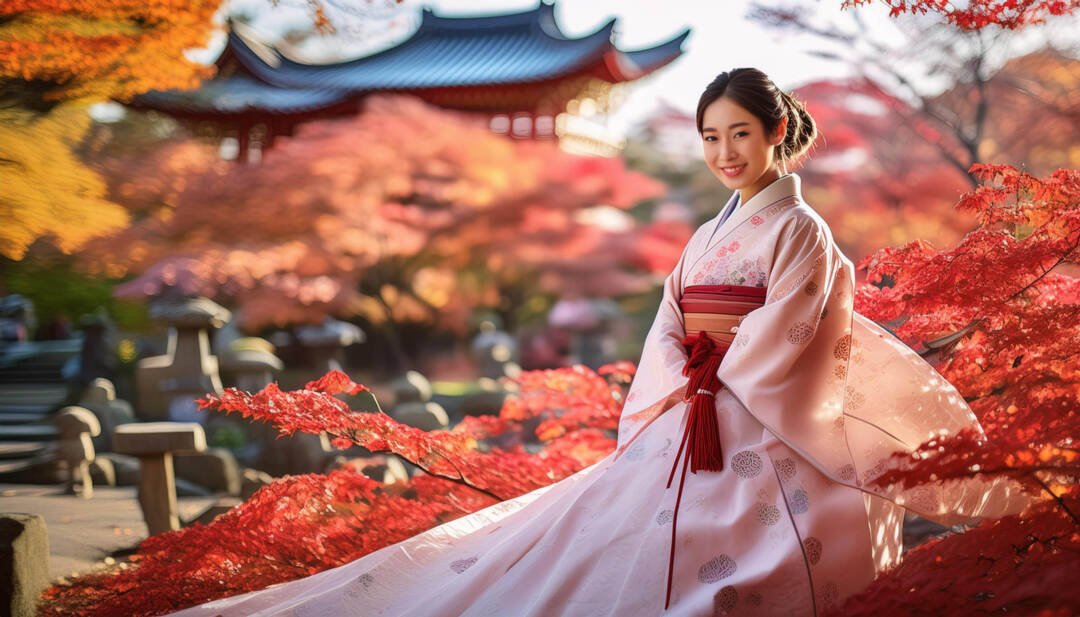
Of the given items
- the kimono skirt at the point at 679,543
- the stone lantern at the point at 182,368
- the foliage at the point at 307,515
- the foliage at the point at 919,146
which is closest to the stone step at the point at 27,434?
the stone lantern at the point at 182,368

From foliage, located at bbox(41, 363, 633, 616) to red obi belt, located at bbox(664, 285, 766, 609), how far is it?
3.83ft

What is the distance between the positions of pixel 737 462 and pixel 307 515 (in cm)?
182

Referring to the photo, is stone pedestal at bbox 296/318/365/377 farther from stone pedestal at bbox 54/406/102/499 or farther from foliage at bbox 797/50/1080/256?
foliage at bbox 797/50/1080/256

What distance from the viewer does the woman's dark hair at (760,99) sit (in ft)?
7.60

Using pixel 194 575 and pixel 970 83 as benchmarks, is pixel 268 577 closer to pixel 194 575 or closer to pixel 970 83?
pixel 194 575

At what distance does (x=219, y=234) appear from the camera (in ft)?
34.4

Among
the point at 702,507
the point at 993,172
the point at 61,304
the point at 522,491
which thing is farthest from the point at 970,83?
the point at 61,304

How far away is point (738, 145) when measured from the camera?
93.1 inches

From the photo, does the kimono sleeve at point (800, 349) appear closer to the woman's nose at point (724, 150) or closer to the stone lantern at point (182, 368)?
the woman's nose at point (724, 150)

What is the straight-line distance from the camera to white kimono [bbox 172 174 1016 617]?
6.75ft

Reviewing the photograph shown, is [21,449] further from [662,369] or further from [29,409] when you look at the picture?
[662,369]

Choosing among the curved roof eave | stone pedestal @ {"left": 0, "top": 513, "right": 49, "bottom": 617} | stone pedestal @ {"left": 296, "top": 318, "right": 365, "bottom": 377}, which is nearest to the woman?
stone pedestal @ {"left": 0, "top": 513, "right": 49, "bottom": 617}

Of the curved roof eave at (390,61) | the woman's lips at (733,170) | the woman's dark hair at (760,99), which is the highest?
the woman's dark hair at (760,99)

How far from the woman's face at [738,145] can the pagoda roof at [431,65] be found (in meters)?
11.4
